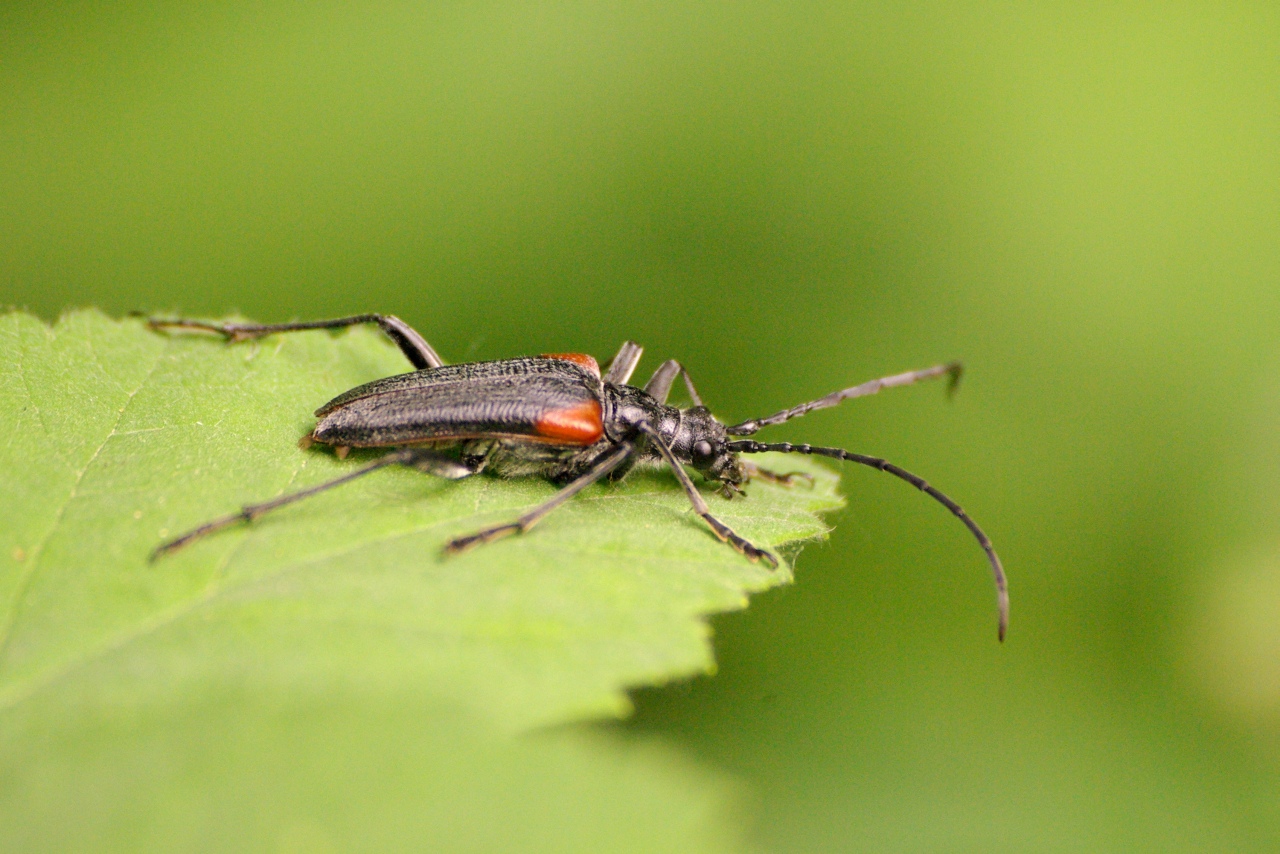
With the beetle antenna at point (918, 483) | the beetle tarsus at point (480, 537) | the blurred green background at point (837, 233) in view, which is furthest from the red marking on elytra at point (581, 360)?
the blurred green background at point (837, 233)

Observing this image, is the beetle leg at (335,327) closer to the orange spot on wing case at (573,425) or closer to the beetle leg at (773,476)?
the orange spot on wing case at (573,425)

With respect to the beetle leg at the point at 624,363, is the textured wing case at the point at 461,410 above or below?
below

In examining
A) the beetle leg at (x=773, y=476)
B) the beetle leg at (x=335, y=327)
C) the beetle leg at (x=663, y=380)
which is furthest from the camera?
the beetle leg at (x=663, y=380)

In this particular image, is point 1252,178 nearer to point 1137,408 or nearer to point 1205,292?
point 1205,292

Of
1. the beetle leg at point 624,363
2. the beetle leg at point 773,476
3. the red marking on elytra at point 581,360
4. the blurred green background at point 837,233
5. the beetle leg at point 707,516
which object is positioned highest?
the blurred green background at point 837,233

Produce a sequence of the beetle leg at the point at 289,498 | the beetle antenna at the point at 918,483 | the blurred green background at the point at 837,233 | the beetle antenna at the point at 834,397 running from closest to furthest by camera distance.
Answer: the beetle leg at the point at 289,498
the beetle antenna at the point at 918,483
the beetle antenna at the point at 834,397
the blurred green background at the point at 837,233

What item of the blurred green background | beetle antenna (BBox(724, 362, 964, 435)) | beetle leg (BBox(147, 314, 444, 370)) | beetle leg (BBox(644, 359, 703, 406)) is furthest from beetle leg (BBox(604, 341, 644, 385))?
the blurred green background

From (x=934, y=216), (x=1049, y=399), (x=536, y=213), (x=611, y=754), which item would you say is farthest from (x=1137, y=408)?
(x=611, y=754)
